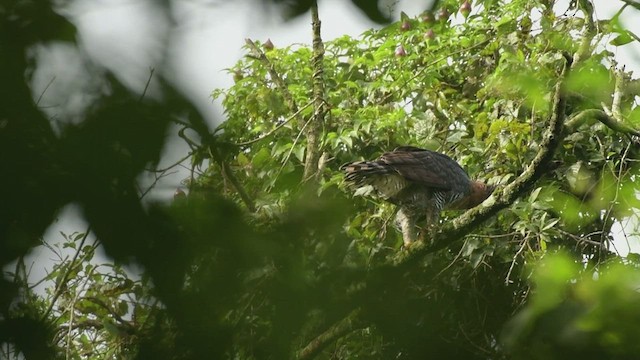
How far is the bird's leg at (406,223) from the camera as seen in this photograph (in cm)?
340

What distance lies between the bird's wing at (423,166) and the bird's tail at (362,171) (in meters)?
0.06

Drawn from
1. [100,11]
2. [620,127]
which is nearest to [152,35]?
[100,11]

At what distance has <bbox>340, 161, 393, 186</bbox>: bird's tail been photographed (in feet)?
10.5

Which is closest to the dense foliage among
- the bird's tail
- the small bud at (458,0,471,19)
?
the bird's tail

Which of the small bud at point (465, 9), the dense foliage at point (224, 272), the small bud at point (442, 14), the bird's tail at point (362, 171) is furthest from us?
the small bud at point (465, 9)

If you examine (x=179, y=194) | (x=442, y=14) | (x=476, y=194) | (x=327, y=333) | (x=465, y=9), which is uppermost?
(x=465, y=9)

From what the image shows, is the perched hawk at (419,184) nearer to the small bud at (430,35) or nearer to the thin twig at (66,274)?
the small bud at (430,35)

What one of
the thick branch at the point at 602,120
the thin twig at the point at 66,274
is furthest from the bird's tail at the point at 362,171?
the thin twig at the point at 66,274

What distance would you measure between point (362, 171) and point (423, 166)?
0.39 metres

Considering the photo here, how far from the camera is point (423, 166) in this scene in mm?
3547

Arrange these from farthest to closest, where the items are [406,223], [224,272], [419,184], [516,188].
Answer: [419,184], [406,223], [516,188], [224,272]

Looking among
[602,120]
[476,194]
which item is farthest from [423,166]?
[602,120]

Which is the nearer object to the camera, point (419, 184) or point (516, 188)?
point (516, 188)

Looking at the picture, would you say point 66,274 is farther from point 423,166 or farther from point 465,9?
point 465,9
